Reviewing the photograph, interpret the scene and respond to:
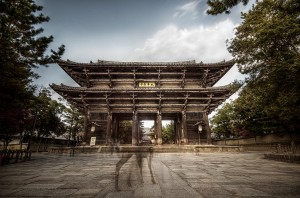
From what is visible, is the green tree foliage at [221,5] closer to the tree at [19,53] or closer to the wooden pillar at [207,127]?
the tree at [19,53]

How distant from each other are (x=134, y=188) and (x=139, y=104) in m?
15.8

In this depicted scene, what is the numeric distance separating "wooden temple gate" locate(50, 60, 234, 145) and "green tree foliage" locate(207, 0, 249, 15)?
43.6 ft

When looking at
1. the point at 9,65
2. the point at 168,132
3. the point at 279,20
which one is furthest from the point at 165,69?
the point at 168,132

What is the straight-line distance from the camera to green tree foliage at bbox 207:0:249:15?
3990mm

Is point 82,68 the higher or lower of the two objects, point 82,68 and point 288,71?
the higher

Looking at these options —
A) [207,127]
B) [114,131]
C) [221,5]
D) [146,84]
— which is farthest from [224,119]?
[221,5]

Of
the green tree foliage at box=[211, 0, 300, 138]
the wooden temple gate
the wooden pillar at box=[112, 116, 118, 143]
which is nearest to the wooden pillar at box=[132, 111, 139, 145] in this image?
the wooden temple gate

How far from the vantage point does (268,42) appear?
8.59m

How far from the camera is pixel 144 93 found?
60.7 ft

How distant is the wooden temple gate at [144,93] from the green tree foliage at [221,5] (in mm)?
13279

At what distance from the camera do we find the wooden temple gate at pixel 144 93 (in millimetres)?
17562

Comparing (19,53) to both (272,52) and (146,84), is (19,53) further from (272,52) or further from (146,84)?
(146,84)

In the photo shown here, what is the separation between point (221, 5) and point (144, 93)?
14.7 meters

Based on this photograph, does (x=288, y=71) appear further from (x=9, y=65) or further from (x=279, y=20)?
(x=9, y=65)
